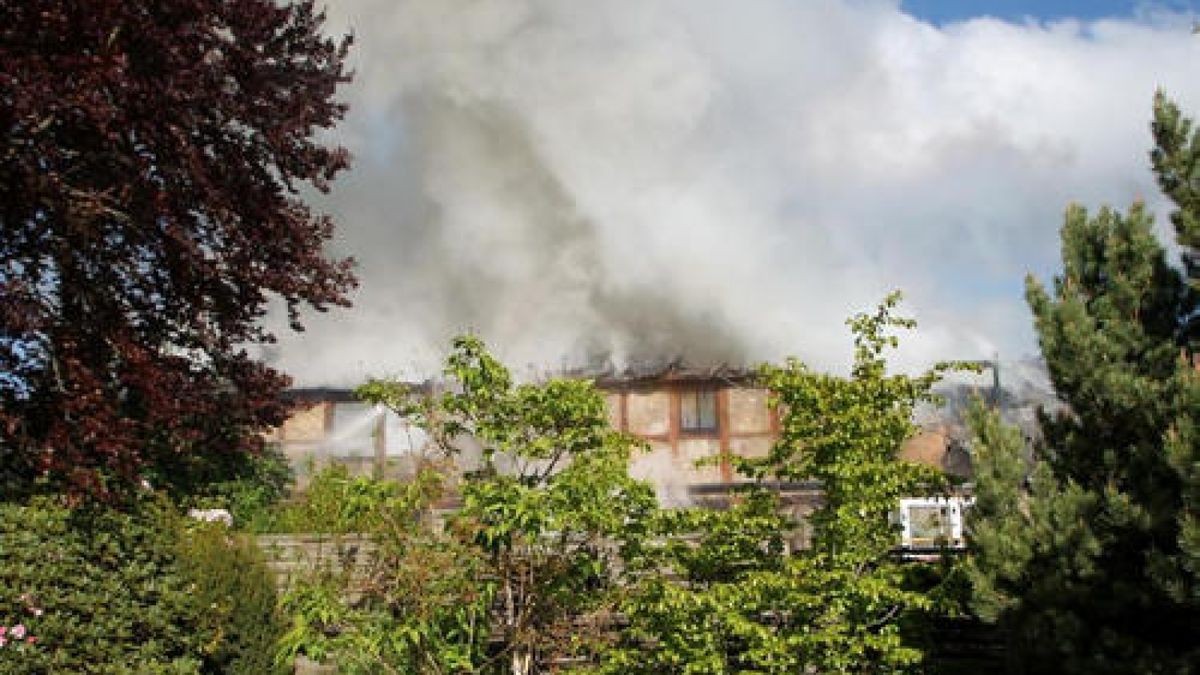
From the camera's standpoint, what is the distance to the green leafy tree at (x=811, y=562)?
220 inches

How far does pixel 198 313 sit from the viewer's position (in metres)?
7.17

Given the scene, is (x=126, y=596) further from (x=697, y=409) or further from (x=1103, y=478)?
(x=697, y=409)

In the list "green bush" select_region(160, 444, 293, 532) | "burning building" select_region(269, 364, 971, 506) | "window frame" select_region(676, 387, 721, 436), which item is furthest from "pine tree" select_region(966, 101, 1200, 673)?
"window frame" select_region(676, 387, 721, 436)

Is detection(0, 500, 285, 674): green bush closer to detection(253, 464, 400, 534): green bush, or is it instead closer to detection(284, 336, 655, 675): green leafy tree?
detection(253, 464, 400, 534): green bush

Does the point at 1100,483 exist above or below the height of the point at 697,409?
below

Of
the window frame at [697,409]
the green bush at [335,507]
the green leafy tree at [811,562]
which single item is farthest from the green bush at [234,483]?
the window frame at [697,409]

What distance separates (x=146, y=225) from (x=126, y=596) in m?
2.42

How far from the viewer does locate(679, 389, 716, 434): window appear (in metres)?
18.1

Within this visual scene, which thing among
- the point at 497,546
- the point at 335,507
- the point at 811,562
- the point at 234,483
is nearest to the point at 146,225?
the point at 497,546

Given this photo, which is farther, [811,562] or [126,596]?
[126,596]

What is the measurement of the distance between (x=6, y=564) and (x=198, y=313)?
1990 millimetres

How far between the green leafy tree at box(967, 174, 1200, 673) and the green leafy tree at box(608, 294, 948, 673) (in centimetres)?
63

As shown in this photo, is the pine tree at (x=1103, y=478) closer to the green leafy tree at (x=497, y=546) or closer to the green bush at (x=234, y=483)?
the green leafy tree at (x=497, y=546)

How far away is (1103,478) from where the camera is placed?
5109 millimetres
